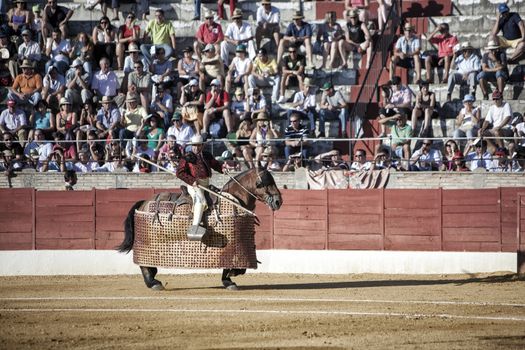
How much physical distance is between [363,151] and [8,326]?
8.47 meters

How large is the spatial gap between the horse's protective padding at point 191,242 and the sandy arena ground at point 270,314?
0.41 meters

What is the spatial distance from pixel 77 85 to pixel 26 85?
100 centimetres

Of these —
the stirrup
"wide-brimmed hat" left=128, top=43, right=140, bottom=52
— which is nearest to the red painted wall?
"wide-brimmed hat" left=128, top=43, right=140, bottom=52

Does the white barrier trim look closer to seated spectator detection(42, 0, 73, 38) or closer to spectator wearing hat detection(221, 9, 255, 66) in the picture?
spectator wearing hat detection(221, 9, 255, 66)

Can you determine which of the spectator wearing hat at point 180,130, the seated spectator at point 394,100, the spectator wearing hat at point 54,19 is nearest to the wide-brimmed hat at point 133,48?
the spectator wearing hat at point 54,19

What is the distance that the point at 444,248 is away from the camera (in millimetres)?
17297

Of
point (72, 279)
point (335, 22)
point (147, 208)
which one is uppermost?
point (335, 22)

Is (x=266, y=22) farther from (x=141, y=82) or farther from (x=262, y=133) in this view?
(x=262, y=133)

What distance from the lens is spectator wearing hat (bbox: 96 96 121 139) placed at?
63.6 ft

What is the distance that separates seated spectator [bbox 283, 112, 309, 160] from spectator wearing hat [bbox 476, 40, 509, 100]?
317cm

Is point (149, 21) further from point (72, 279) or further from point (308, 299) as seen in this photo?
point (308, 299)

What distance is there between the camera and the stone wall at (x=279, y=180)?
17547 millimetres

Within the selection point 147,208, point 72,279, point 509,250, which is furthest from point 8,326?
point 509,250

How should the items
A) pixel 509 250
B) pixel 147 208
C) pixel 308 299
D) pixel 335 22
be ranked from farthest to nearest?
pixel 335 22, pixel 509 250, pixel 147 208, pixel 308 299
